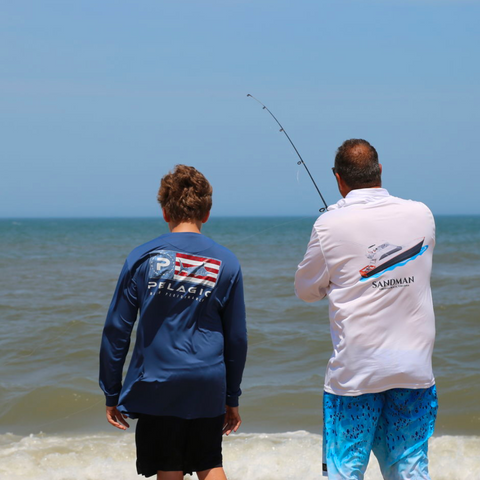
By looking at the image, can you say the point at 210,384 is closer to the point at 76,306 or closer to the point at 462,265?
the point at 76,306

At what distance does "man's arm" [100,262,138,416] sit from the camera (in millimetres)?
2414

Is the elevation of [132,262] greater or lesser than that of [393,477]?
greater

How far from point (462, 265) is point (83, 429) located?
14.6m

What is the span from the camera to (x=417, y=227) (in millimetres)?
2377

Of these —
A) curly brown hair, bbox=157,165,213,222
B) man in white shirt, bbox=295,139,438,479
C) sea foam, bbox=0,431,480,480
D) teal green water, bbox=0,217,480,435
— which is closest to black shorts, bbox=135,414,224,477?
man in white shirt, bbox=295,139,438,479

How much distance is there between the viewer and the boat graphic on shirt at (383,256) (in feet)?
7.55

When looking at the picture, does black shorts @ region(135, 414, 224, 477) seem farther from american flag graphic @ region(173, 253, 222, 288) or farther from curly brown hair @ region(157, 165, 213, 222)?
curly brown hair @ region(157, 165, 213, 222)

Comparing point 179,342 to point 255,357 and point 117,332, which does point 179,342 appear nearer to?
point 117,332

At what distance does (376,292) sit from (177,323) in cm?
71

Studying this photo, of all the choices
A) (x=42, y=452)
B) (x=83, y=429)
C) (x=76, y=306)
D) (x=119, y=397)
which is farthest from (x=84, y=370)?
(x=119, y=397)

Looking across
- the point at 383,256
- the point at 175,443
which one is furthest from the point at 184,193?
the point at 175,443

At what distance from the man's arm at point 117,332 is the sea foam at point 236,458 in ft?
7.04

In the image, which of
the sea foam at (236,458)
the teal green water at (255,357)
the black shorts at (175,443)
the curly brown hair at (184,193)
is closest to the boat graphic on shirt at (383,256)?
the curly brown hair at (184,193)

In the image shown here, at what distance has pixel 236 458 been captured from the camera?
4594 millimetres
